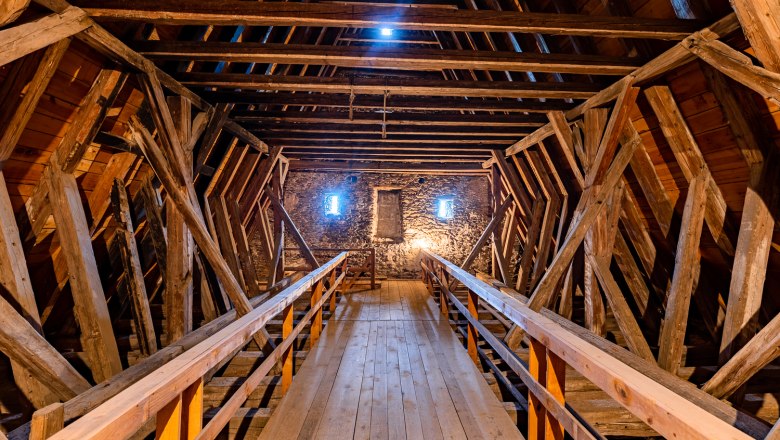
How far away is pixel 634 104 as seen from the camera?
2.89 m

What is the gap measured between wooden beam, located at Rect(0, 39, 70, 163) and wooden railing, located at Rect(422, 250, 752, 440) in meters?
3.20

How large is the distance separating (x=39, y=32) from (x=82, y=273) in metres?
1.65

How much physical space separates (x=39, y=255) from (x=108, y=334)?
38.9 inches

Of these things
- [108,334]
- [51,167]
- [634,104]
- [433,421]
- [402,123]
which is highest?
[402,123]

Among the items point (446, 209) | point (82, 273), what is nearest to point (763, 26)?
point (82, 273)

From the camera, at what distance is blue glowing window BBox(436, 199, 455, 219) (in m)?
8.71

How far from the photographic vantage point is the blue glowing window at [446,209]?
8.71m

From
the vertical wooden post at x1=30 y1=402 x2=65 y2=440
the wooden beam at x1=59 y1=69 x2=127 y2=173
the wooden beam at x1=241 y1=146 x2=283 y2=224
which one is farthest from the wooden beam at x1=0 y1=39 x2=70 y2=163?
the wooden beam at x1=241 y1=146 x2=283 y2=224

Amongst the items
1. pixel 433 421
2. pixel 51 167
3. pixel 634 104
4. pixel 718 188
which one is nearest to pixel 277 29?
pixel 51 167

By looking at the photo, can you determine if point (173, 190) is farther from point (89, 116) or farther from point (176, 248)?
point (89, 116)

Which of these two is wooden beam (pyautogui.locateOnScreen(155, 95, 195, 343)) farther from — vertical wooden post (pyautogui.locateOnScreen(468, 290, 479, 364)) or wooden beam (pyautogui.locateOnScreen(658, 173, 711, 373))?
wooden beam (pyautogui.locateOnScreen(658, 173, 711, 373))

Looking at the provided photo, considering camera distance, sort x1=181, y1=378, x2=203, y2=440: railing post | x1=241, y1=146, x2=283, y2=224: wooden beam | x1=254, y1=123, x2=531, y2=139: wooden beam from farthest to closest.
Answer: x1=241, y1=146, x2=283, y2=224: wooden beam → x1=254, y1=123, x2=531, y2=139: wooden beam → x1=181, y1=378, x2=203, y2=440: railing post

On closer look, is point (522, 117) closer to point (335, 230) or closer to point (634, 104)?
point (634, 104)

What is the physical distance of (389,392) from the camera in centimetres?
243
